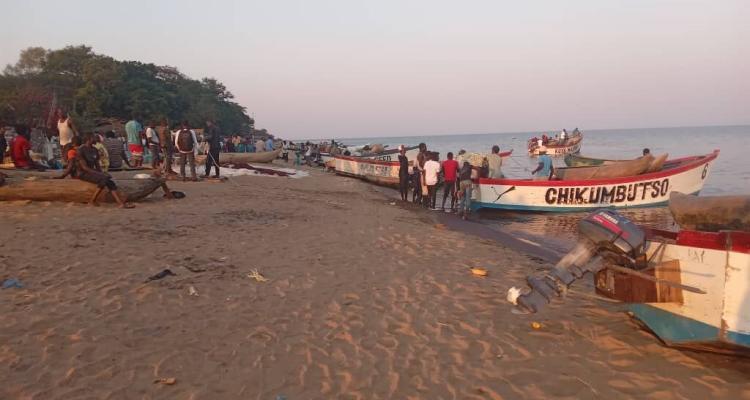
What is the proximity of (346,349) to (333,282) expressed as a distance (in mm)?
1704

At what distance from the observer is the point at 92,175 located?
8898 millimetres

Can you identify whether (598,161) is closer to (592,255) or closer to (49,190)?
(592,255)

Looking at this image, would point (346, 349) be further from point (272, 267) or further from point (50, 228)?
point (50, 228)

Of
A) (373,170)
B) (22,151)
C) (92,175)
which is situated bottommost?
(373,170)

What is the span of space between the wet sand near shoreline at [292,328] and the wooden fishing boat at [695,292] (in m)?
0.25

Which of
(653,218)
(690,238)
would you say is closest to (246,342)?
(690,238)

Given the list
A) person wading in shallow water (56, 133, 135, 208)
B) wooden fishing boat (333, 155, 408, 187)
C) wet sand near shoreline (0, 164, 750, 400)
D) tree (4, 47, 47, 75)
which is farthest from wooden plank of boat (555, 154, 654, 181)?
tree (4, 47, 47, 75)

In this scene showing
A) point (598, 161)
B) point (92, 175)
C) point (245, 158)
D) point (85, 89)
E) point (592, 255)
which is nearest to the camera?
point (592, 255)

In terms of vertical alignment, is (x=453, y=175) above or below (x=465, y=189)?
above

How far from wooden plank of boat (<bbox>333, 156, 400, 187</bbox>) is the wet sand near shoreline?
45.4 feet

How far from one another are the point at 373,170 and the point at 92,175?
14406 mm

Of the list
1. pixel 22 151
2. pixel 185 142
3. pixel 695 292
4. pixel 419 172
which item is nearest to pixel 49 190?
pixel 185 142

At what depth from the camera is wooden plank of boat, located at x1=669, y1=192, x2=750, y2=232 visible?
4.17 metres

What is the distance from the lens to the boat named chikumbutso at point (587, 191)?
43.2 ft
